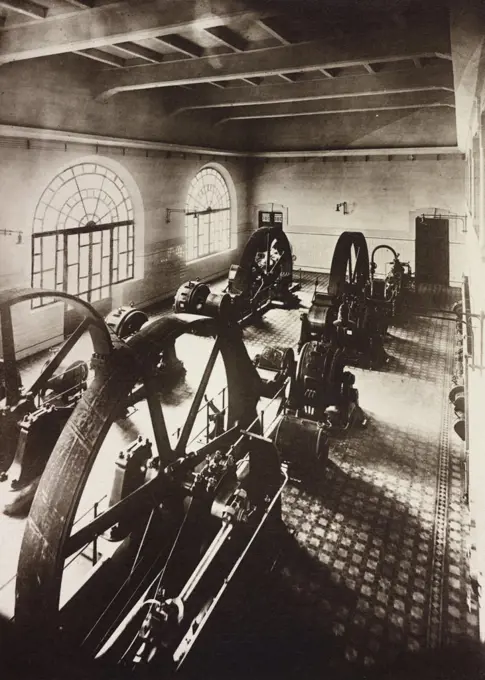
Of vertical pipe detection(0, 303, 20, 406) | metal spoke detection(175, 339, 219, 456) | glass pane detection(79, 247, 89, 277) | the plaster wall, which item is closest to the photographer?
vertical pipe detection(0, 303, 20, 406)

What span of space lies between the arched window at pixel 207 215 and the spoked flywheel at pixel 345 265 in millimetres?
5020

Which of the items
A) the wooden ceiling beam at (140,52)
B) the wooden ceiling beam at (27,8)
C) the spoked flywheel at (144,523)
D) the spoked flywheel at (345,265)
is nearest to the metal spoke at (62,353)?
the spoked flywheel at (144,523)

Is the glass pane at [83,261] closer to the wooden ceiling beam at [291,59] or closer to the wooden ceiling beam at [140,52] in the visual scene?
the wooden ceiling beam at [291,59]

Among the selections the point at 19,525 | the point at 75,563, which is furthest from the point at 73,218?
the point at 75,563

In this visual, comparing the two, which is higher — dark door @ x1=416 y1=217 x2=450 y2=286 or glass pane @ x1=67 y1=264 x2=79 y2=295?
dark door @ x1=416 y1=217 x2=450 y2=286

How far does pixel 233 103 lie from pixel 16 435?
25.6ft

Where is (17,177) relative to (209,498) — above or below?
above

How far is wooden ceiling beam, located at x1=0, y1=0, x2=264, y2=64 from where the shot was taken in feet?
14.1

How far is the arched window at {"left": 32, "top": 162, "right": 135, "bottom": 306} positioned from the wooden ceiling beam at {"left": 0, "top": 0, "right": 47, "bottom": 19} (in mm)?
3214

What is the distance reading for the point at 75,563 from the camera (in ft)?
10.8

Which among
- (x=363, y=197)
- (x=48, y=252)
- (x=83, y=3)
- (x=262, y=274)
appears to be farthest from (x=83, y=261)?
(x=363, y=197)

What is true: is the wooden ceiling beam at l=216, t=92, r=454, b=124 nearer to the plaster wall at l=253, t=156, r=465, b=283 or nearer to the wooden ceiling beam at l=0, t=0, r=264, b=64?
the plaster wall at l=253, t=156, r=465, b=283

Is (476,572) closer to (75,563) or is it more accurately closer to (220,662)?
(220,662)

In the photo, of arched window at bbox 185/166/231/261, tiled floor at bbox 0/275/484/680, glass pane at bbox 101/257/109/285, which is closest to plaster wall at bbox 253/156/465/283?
arched window at bbox 185/166/231/261
